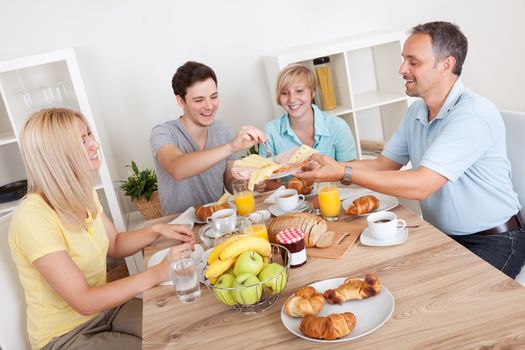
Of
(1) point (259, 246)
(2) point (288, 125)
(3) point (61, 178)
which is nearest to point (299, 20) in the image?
(2) point (288, 125)

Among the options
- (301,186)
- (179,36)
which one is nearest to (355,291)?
(301,186)

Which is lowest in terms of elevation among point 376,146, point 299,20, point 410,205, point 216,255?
point 410,205

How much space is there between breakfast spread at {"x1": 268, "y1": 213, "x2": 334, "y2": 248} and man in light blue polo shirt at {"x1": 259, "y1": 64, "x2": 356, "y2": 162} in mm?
1140

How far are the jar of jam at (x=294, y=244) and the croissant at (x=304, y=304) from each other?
0.23 metres

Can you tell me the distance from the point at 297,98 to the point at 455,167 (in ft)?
3.66

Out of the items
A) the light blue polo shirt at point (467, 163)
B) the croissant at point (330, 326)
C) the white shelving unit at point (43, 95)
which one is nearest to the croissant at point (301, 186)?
the light blue polo shirt at point (467, 163)

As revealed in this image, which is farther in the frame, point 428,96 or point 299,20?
point 299,20

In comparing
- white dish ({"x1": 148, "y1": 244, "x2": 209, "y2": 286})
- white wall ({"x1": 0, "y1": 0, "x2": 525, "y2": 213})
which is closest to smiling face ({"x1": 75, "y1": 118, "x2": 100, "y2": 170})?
white dish ({"x1": 148, "y1": 244, "x2": 209, "y2": 286})

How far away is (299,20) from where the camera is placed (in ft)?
10.3

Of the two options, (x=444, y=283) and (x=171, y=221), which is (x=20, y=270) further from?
(x=444, y=283)

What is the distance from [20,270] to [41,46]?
70.0 inches

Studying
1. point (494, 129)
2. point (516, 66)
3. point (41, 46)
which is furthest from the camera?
point (516, 66)

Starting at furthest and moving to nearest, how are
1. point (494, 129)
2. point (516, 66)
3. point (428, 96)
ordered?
point (516, 66) → point (428, 96) → point (494, 129)

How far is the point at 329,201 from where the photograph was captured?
1.64m
